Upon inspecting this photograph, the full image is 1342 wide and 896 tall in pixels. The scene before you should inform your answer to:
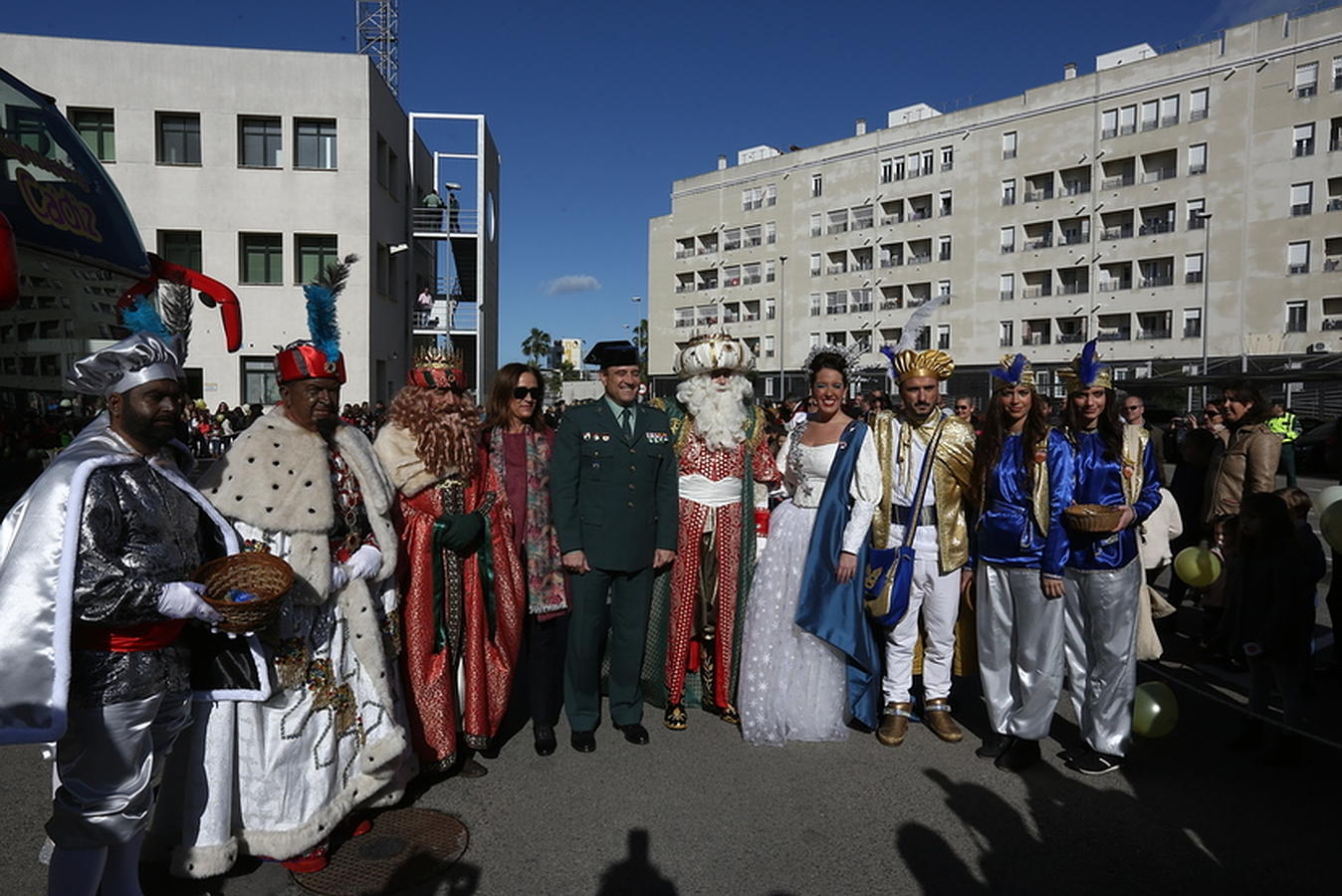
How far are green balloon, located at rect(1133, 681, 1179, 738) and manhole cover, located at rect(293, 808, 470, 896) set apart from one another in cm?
344

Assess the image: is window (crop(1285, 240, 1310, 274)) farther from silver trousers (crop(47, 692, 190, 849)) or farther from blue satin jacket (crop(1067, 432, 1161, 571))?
silver trousers (crop(47, 692, 190, 849))

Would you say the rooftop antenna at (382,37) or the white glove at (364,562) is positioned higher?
the rooftop antenna at (382,37)

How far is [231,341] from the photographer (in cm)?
516

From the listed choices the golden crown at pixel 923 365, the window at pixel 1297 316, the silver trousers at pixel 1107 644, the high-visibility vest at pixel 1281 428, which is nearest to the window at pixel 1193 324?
the window at pixel 1297 316

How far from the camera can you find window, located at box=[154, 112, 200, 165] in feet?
75.8

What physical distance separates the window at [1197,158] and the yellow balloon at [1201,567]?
43.8 meters

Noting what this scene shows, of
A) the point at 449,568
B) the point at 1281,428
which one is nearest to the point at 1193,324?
the point at 1281,428

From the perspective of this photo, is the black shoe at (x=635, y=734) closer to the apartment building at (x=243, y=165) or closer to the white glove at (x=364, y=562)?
the white glove at (x=364, y=562)

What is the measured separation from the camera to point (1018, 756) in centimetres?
435

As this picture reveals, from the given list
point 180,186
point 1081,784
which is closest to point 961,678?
point 1081,784

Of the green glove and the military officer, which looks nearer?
the green glove

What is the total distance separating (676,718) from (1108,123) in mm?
48077

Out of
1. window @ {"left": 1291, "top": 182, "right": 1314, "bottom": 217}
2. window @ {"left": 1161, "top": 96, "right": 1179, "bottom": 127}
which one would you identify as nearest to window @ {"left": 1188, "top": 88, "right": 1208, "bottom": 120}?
window @ {"left": 1161, "top": 96, "right": 1179, "bottom": 127}

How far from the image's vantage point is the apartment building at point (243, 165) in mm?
22562
